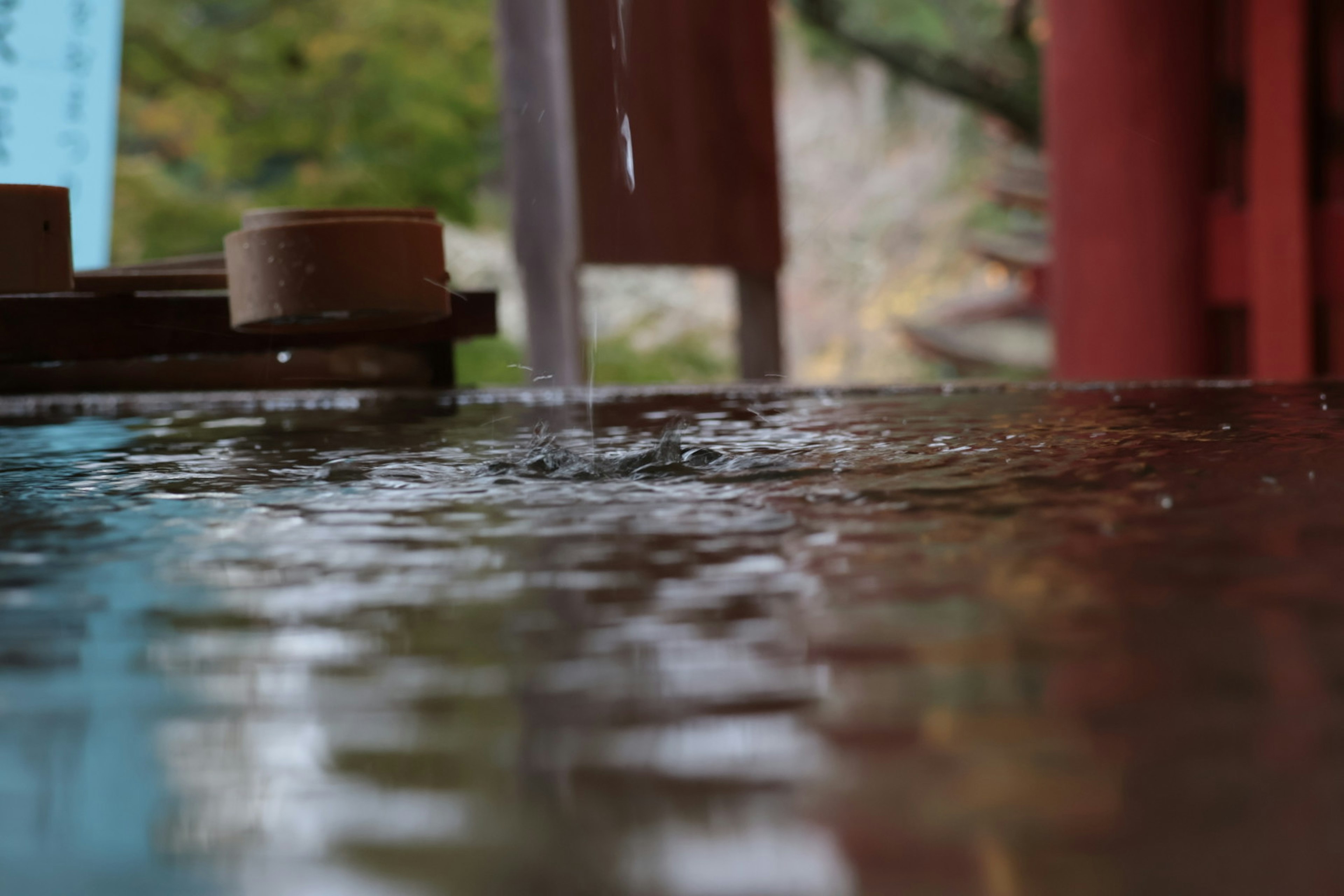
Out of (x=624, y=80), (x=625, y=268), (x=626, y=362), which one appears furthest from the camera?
(x=626, y=362)

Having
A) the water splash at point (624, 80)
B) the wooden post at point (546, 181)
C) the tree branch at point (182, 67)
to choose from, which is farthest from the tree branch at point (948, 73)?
the wooden post at point (546, 181)

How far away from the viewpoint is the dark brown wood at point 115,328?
72.0 inches

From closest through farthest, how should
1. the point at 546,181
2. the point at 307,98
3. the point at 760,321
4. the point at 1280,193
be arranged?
the point at 1280,193 → the point at 546,181 → the point at 760,321 → the point at 307,98

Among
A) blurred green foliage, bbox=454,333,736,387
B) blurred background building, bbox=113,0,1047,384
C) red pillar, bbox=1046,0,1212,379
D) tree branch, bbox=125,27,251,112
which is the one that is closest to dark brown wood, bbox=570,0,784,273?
blurred background building, bbox=113,0,1047,384

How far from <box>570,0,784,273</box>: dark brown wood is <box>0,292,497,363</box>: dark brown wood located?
1.87 m

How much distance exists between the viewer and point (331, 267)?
1.48 meters

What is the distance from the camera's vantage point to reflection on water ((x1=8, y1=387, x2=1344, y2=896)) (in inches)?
11.9

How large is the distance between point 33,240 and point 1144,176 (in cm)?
290

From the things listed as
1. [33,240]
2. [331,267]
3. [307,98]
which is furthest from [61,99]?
[331,267]

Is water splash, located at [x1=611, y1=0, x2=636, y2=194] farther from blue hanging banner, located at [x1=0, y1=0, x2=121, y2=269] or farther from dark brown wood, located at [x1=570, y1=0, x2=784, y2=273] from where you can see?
blue hanging banner, located at [x1=0, y1=0, x2=121, y2=269]

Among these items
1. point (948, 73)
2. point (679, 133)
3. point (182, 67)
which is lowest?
point (679, 133)

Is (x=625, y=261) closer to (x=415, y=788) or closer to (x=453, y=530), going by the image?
(x=453, y=530)

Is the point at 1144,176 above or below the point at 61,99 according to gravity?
below

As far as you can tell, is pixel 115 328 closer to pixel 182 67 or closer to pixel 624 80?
pixel 624 80
